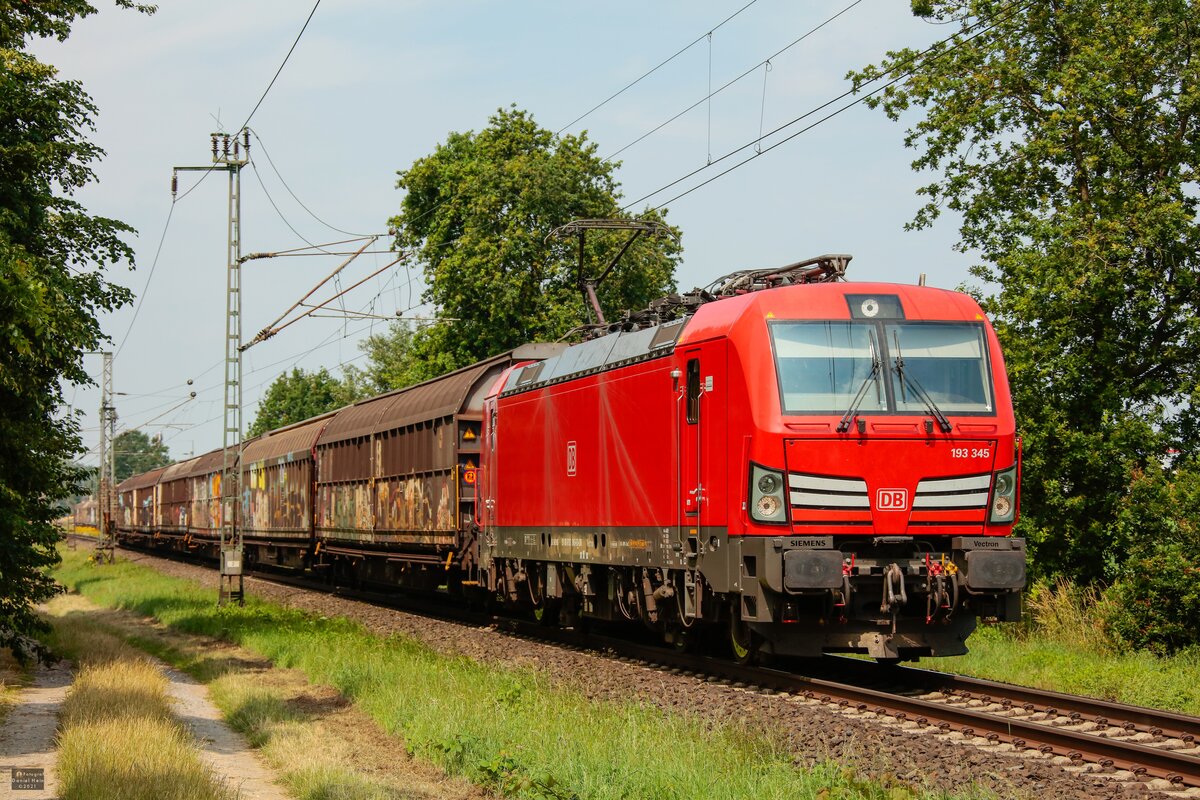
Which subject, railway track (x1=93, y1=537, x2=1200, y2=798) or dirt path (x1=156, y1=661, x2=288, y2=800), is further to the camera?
dirt path (x1=156, y1=661, x2=288, y2=800)

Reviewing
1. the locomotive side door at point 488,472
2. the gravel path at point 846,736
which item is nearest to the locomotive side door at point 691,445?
the gravel path at point 846,736

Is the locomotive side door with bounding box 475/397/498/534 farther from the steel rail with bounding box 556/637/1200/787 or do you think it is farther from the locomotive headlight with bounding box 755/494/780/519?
the locomotive headlight with bounding box 755/494/780/519

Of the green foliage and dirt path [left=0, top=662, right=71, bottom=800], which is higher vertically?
the green foliage

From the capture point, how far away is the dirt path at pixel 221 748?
31.9 feet

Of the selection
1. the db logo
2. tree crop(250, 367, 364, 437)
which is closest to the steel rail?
the db logo

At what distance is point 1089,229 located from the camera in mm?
20844

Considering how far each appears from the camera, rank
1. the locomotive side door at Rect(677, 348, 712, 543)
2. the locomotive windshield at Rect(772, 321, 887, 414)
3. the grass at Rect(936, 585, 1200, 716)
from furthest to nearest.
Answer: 1. the locomotive side door at Rect(677, 348, 712, 543)
2. the locomotive windshield at Rect(772, 321, 887, 414)
3. the grass at Rect(936, 585, 1200, 716)

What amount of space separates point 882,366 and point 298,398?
311ft

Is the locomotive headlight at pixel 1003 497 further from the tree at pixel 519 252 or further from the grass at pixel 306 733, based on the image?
the tree at pixel 519 252

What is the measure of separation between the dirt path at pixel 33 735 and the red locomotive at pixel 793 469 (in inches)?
244

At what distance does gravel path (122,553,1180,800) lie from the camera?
328 inches

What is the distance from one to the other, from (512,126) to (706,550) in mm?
34199

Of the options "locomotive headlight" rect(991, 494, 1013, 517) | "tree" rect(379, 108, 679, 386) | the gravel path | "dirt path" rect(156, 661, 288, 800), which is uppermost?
"tree" rect(379, 108, 679, 386)

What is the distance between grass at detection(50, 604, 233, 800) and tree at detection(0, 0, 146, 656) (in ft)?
5.44
